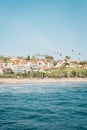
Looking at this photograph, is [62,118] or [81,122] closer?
[81,122]

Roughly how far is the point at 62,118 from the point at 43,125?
4.29 metres

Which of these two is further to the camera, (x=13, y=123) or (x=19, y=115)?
(x=19, y=115)

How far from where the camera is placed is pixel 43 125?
2975 centimetres

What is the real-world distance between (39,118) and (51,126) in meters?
4.42

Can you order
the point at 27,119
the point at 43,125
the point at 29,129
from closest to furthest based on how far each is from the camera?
the point at 29,129, the point at 43,125, the point at 27,119

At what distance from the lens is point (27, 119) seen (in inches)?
1305

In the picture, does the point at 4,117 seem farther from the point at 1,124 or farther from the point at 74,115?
the point at 74,115

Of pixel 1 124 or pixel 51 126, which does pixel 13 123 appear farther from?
pixel 51 126

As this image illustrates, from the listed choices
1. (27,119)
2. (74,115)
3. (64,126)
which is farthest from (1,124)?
(74,115)

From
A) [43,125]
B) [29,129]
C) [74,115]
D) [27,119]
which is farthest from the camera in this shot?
[74,115]

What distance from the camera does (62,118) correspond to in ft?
110

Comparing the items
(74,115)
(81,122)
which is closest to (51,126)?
(81,122)

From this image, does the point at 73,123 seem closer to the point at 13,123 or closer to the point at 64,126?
the point at 64,126

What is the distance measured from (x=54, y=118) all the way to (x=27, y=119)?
2968 mm
